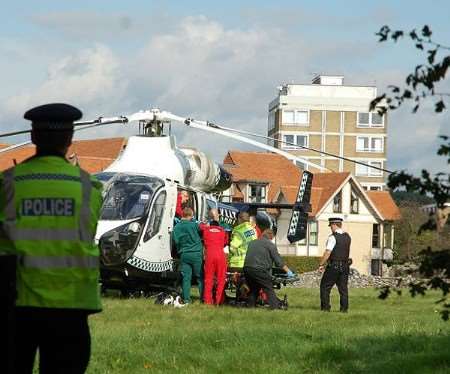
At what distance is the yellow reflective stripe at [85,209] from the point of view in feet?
21.2

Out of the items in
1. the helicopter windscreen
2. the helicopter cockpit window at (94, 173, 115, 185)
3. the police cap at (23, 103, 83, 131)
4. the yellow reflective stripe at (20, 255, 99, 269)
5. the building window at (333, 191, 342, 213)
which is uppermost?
the building window at (333, 191, 342, 213)

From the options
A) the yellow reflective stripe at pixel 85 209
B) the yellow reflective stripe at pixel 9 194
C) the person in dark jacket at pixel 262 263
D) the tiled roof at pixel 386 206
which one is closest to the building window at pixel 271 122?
the tiled roof at pixel 386 206

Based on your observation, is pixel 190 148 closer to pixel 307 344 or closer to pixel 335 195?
pixel 307 344

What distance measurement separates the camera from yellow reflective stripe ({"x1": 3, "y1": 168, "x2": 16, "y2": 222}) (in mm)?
6387

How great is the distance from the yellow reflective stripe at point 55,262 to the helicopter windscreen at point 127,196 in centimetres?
1650

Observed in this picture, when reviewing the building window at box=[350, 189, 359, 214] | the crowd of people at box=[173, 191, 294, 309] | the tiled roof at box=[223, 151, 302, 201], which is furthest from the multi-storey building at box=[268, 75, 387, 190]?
the crowd of people at box=[173, 191, 294, 309]

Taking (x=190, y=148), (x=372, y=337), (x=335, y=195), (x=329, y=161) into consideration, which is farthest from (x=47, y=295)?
(x=329, y=161)

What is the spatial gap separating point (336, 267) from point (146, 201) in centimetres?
429

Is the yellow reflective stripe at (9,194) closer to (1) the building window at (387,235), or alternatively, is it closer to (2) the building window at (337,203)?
(2) the building window at (337,203)

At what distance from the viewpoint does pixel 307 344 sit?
12852mm

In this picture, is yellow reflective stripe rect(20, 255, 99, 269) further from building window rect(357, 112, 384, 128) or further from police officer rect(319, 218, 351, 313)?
building window rect(357, 112, 384, 128)

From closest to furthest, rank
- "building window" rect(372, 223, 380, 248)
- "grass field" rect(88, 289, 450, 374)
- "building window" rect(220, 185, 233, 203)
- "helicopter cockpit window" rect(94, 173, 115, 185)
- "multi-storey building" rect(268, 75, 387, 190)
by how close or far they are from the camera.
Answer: "grass field" rect(88, 289, 450, 374)
"helicopter cockpit window" rect(94, 173, 115, 185)
"building window" rect(220, 185, 233, 203)
"building window" rect(372, 223, 380, 248)
"multi-storey building" rect(268, 75, 387, 190)

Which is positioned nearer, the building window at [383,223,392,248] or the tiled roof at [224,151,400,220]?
the tiled roof at [224,151,400,220]

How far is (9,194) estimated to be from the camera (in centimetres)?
643
